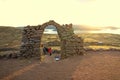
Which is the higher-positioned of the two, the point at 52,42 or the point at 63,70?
the point at 52,42

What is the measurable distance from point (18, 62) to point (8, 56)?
387cm

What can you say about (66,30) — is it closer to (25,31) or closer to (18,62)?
(25,31)

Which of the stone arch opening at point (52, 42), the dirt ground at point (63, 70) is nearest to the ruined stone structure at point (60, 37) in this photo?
the stone arch opening at point (52, 42)

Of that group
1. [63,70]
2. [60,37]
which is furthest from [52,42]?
→ [63,70]

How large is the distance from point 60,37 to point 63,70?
8.67 metres

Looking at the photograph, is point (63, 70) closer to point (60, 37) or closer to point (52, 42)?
point (60, 37)

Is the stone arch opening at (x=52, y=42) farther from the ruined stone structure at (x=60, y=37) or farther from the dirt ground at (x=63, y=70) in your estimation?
the dirt ground at (x=63, y=70)

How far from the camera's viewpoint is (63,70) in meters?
22.3

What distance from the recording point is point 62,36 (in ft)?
98.7

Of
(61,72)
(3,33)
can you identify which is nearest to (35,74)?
(61,72)

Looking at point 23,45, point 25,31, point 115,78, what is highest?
point 25,31

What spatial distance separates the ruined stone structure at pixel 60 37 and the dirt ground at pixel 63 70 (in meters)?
1.76

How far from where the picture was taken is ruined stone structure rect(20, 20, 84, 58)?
29047 millimetres

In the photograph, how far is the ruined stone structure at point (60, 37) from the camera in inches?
1144
